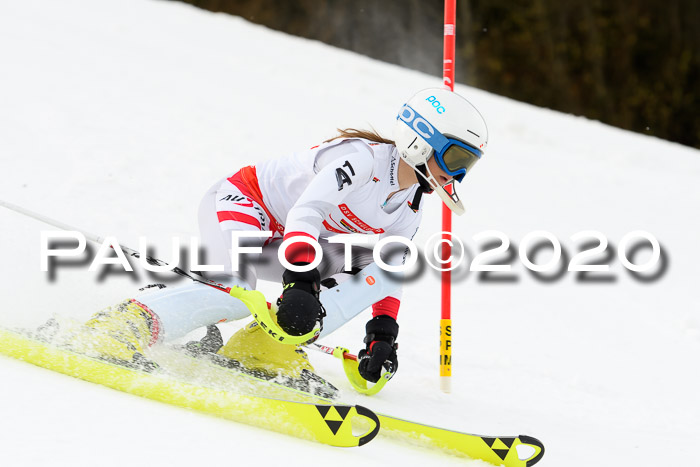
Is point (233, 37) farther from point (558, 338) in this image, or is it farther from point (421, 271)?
point (558, 338)

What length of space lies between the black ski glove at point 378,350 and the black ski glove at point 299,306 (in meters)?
0.55

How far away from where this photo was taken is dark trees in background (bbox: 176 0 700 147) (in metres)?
21.8

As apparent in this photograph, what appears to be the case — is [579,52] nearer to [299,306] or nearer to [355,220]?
[355,220]

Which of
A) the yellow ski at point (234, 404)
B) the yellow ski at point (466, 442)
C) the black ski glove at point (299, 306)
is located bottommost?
the yellow ski at point (466, 442)

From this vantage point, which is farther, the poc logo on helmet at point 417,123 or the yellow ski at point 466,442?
the poc logo on helmet at point 417,123

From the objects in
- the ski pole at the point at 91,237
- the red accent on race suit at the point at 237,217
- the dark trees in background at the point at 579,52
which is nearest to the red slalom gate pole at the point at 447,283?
the red accent on race suit at the point at 237,217

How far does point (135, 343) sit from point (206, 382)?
0.25m

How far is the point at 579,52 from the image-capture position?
22.8 meters

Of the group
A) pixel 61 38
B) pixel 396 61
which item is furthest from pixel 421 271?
pixel 396 61

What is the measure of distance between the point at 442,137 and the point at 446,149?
44 mm

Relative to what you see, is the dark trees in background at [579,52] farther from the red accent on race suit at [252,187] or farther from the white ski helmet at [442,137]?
the white ski helmet at [442,137]

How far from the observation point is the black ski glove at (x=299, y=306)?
2408mm

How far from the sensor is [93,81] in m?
7.45

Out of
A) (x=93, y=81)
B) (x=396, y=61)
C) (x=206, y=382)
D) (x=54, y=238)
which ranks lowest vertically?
(x=206, y=382)
